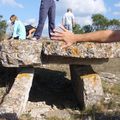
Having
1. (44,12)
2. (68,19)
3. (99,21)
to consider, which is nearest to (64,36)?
(44,12)

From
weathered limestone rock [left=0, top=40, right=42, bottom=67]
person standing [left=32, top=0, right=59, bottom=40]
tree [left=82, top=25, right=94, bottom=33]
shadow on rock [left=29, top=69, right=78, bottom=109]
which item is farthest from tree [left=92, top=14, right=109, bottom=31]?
weathered limestone rock [left=0, top=40, right=42, bottom=67]

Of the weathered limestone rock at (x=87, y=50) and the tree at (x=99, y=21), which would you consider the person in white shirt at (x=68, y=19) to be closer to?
the weathered limestone rock at (x=87, y=50)

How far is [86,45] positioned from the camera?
9.87 metres

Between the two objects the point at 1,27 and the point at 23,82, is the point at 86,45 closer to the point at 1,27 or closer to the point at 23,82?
the point at 23,82

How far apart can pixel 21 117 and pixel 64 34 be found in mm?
4494

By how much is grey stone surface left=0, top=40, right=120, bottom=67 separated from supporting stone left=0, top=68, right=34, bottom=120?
38 cm

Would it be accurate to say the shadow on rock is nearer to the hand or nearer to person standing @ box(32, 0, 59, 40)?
person standing @ box(32, 0, 59, 40)

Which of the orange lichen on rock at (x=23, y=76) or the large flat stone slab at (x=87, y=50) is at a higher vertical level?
the large flat stone slab at (x=87, y=50)

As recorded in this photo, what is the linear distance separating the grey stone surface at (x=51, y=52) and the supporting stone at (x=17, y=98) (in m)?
0.38

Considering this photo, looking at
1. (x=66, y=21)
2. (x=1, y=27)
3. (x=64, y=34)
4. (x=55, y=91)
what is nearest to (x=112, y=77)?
(x=55, y=91)

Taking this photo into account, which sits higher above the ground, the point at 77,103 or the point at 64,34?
the point at 64,34

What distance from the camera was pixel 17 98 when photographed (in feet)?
32.5

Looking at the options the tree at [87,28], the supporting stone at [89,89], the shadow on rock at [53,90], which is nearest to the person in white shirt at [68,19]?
the shadow on rock at [53,90]

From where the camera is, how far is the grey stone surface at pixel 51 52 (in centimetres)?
990
